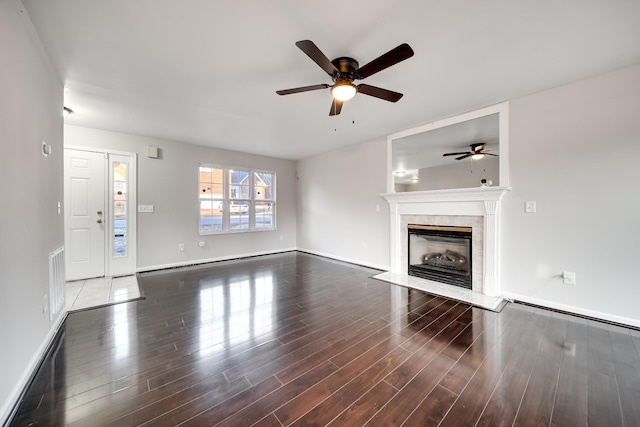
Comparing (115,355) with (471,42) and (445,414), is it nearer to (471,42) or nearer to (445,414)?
(445,414)

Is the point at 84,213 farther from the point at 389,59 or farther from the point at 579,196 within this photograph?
the point at 579,196

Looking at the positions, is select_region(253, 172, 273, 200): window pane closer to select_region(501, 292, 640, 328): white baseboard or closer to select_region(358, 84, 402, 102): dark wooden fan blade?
select_region(358, 84, 402, 102): dark wooden fan blade

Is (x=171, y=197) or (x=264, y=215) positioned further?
(x=264, y=215)

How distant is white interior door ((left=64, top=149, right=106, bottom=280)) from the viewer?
3848mm

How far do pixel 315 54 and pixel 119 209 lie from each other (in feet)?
14.4

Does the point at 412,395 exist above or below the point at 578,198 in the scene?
below

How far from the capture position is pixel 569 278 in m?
2.68

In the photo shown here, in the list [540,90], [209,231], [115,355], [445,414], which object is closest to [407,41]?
[540,90]

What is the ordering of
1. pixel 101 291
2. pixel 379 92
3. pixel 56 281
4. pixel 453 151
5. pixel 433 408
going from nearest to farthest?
pixel 433 408 < pixel 379 92 < pixel 56 281 < pixel 101 291 < pixel 453 151

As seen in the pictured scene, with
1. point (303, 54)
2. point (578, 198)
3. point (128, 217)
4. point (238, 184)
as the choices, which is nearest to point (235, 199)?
point (238, 184)

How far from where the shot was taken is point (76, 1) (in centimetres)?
162

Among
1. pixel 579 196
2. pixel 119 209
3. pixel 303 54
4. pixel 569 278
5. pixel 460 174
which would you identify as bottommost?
pixel 569 278

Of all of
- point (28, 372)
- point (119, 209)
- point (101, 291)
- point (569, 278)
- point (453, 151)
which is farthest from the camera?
point (119, 209)

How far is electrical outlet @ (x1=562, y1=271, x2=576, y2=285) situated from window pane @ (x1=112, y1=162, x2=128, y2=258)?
20.7 ft
